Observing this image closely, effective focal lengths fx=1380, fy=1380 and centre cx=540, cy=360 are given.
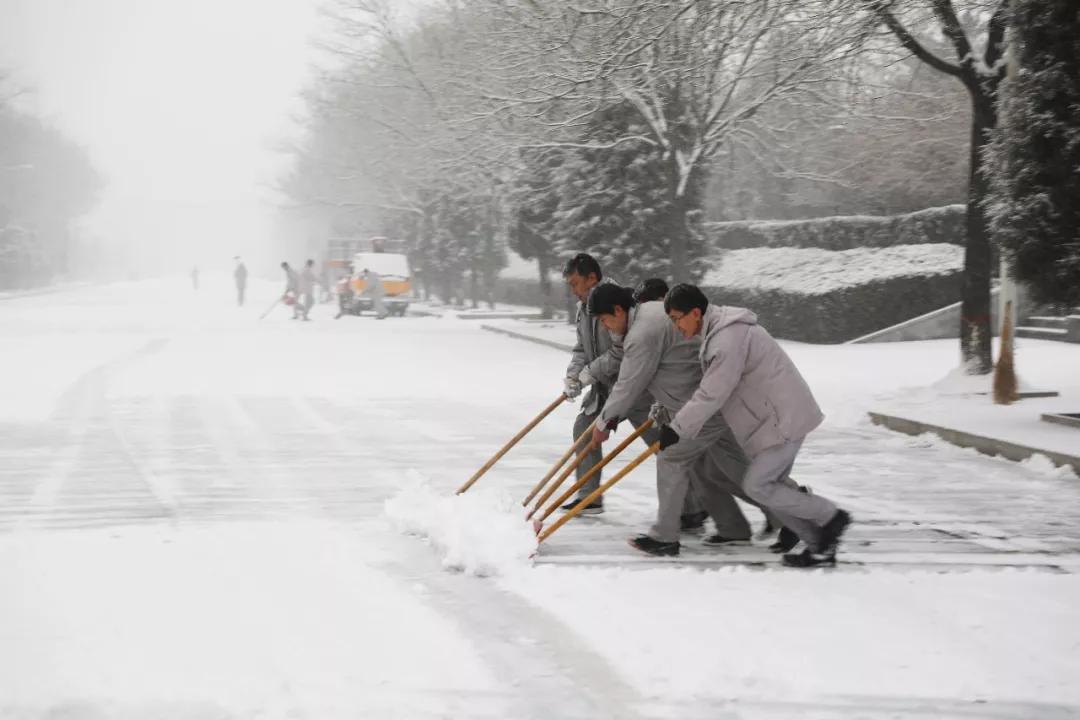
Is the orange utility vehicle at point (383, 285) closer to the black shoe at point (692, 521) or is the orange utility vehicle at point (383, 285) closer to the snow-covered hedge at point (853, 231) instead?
the snow-covered hedge at point (853, 231)

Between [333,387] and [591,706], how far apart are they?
13.1m

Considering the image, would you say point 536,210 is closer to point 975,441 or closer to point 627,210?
point 627,210

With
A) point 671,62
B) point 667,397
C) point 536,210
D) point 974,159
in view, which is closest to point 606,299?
point 667,397

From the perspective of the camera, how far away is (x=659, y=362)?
24.3ft

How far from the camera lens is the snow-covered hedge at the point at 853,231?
30.2 meters

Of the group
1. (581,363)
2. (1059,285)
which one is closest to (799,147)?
(1059,285)

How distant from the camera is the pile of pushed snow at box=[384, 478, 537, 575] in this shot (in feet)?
22.6

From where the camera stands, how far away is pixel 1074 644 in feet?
18.4

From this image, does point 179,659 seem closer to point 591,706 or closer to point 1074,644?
point 591,706

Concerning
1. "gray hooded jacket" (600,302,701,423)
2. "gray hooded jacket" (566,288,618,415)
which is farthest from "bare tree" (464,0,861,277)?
"gray hooded jacket" (600,302,701,423)

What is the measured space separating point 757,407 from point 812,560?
857 millimetres

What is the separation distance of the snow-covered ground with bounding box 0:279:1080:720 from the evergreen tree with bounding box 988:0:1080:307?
5.74 ft

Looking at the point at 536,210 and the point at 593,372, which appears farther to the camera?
the point at 536,210

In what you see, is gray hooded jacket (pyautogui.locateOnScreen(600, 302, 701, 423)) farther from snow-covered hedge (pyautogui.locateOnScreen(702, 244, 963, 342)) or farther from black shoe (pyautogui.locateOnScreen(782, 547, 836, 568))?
snow-covered hedge (pyautogui.locateOnScreen(702, 244, 963, 342))
